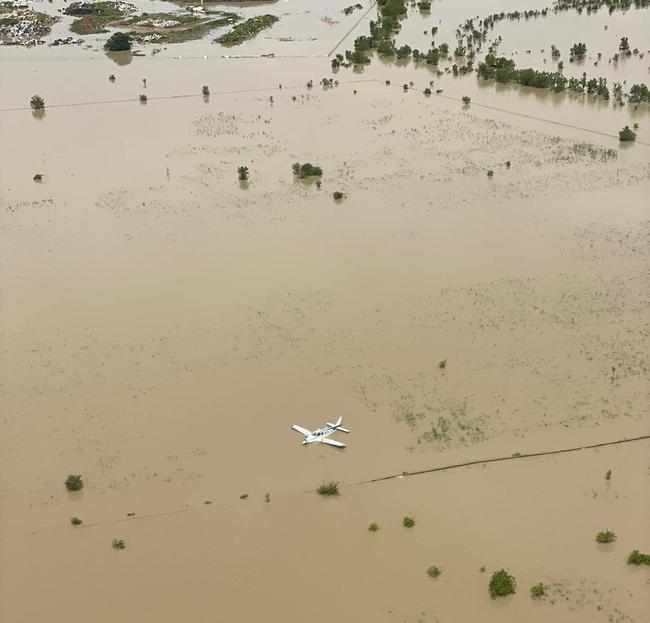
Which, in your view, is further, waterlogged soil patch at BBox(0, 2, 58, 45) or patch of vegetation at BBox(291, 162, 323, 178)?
waterlogged soil patch at BBox(0, 2, 58, 45)

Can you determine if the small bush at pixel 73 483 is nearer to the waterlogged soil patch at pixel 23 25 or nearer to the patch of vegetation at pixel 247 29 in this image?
the patch of vegetation at pixel 247 29

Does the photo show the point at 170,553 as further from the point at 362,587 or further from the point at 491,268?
the point at 491,268

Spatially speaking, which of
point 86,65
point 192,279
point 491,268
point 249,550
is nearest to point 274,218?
point 192,279

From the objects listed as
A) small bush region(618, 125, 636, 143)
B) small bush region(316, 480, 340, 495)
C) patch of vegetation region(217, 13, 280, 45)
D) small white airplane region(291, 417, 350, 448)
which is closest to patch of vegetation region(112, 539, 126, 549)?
small bush region(316, 480, 340, 495)

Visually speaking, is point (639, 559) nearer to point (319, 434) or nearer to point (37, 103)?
point (319, 434)

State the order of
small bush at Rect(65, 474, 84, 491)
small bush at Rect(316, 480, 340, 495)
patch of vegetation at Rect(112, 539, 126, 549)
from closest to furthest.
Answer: patch of vegetation at Rect(112, 539, 126, 549) < small bush at Rect(316, 480, 340, 495) < small bush at Rect(65, 474, 84, 491)

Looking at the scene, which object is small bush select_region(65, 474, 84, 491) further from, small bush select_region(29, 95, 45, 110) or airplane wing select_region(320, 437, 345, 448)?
small bush select_region(29, 95, 45, 110)

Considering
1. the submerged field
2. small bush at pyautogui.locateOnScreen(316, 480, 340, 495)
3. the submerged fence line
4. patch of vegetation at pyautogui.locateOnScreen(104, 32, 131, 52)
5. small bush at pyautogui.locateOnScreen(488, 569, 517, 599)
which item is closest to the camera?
small bush at pyautogui.locateOnScreen(488, 569, 517, 599)

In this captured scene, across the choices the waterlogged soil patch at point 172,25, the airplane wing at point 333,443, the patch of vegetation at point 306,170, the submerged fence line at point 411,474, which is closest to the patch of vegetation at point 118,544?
the submerged fence line at point 411,474
